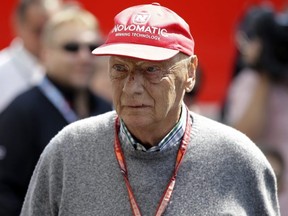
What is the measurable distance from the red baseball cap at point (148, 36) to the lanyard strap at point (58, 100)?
235cm

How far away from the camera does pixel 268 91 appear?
679 centimetres

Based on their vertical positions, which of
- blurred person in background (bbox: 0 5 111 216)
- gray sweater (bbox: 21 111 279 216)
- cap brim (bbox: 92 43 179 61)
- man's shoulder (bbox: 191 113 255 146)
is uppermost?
cap brim (bbox: 92 43 179 61)

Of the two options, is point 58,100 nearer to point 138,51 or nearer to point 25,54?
point 25,54

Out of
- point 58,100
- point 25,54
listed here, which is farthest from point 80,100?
point 25,54

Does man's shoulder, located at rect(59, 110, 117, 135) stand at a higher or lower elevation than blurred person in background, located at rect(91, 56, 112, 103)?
higher

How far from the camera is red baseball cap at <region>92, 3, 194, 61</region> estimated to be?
4.00 metres

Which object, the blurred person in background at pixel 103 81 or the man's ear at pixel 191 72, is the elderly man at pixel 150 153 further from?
the blurred person in background at pixel 103 81

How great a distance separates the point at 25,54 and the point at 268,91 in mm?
2355

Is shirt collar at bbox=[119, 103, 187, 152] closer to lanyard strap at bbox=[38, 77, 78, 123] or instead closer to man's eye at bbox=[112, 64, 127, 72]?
man's eye at bbox=[112, 64, 127, 72]

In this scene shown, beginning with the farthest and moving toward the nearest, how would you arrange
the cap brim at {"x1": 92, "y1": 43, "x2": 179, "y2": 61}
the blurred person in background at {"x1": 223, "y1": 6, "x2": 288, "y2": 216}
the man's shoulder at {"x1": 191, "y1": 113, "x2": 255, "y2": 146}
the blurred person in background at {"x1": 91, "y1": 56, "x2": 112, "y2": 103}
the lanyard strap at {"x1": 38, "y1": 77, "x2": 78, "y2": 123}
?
the blurred person in background at {"x1": 91, "y1": 56, "x2": 112, "y2": 103}
the blurred person in background at {"x1": 223, "y1": 6, "x2": 288, "y2": 216}
the lanyard strap at {"x1": 38, "y1": 77, "x2": 78, "y2": 123}
the man's shoulder at {"x1": 191, "y1": 113, "x2": 255, "y2": 146}
the cap brim at {"x1": 92, "y1": 43, "x2": 179, "y2": 61}

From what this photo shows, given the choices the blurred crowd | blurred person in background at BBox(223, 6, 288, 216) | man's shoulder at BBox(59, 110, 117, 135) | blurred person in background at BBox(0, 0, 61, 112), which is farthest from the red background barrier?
man's shoulder at BBox(59, 110, 117, 135)

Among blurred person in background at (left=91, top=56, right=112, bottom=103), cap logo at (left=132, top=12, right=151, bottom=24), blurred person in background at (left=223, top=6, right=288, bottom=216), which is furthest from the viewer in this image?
blurred person in background at (left=91, top=56, right=112, bottom=103)

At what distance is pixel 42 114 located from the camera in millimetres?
6355

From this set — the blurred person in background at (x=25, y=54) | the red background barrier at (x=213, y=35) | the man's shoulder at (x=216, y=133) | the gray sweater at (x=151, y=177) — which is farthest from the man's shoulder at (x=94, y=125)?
the red background barrier at (x=213, y=35)
